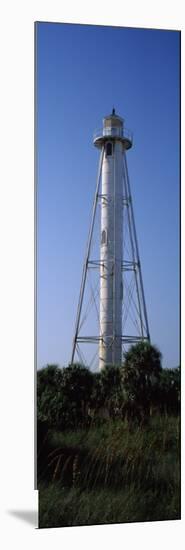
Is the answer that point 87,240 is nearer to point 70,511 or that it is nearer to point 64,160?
point 64,160

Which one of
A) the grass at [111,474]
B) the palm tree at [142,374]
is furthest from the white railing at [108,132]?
the grass at [111,474]

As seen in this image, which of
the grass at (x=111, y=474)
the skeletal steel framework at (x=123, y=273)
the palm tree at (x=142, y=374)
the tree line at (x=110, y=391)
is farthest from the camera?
the palm tree at (x=142, y=374)

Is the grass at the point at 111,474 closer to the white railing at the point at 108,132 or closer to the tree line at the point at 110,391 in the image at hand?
the tree line at the point at 110,391

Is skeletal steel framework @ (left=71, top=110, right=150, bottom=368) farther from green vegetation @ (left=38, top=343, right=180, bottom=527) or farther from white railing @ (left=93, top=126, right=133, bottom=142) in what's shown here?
green vegetation @ (left=38, top=343, right=180, bottom=527)

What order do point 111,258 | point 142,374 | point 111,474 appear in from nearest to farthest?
point 111,474 < point 111,258 < point 142,374

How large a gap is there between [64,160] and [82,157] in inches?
7.1

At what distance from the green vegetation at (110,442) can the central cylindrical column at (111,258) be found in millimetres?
196

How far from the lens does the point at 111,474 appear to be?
6.98m

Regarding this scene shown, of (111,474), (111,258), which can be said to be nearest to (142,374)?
(111,474)

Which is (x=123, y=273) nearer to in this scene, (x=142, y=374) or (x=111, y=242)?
(x=111, y=242)

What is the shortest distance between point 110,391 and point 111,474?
679mm

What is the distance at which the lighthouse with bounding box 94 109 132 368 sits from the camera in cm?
701

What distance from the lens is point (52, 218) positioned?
6.80 m

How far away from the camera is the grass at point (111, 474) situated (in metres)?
6.73
